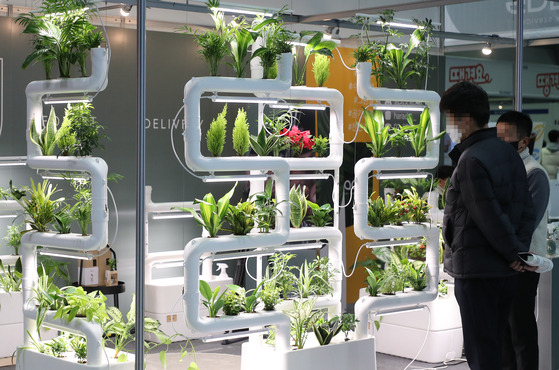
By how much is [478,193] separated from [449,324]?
2.61 m

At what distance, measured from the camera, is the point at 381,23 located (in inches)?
222

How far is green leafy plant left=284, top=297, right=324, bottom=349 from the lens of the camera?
506 cm

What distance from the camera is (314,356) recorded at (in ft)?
16.4

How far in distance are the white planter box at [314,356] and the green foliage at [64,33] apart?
6.21 feet

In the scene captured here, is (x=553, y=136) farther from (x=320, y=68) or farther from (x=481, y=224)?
(x=481, y=224)

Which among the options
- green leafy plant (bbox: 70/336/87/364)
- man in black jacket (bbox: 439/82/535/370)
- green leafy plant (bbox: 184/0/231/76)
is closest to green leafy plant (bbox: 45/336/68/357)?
green leafy plant (bbox: 70/336/87/364)

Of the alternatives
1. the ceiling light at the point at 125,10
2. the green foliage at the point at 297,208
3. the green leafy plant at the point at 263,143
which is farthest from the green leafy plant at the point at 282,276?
the ceiling light at the point at 125,10

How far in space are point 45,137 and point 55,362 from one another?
1210mm

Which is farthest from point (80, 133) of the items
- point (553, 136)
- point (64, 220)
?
point (553, 136)

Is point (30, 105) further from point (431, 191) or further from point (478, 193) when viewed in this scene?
point (431, 191)

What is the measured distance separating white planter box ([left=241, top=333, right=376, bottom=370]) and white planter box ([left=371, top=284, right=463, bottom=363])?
114 cm

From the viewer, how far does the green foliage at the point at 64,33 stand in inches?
177

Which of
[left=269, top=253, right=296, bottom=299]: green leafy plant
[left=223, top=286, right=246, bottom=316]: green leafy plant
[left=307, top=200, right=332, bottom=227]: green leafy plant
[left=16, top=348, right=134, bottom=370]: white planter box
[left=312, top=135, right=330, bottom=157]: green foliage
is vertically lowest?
[left=16, top=348, right=134, bottom=370]: white planter box

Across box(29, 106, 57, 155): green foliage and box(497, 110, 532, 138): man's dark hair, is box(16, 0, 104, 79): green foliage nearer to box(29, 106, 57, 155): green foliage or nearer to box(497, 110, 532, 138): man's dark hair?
box(29, 106, 57, 155): green foliage
